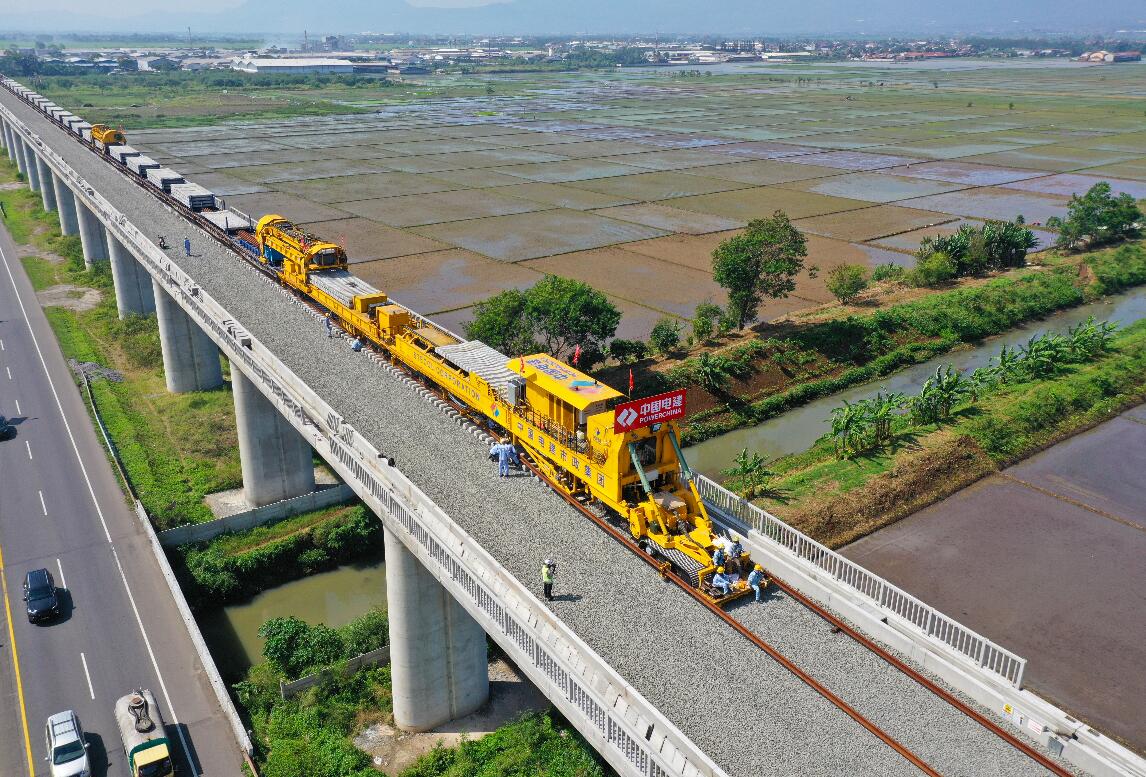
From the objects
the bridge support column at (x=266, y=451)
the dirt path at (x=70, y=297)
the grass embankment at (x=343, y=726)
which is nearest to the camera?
the grass embankment at (x=343, y=726)

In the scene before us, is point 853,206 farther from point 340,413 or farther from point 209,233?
point 340,413

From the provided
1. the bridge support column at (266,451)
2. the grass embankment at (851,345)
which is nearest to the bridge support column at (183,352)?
the bridge support column at (266,451)

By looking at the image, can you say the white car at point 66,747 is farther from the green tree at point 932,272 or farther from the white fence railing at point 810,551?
the green tree at point 932,272

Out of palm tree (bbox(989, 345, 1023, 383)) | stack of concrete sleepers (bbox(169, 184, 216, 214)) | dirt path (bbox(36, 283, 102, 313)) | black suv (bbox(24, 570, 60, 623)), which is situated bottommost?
black suv (bbox(24, 570, 60, 623))

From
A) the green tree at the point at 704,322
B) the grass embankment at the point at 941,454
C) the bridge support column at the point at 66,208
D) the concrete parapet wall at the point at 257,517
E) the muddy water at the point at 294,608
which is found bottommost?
the muddy water at the point at 294,608

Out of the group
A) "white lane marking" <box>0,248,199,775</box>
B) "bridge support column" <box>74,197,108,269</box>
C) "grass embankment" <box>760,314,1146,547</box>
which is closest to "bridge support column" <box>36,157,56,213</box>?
"bridge support column" <box>74,197,108,269</box>

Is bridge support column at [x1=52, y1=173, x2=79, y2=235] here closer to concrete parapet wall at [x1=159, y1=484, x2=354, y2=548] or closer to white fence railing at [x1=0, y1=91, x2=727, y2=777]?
concrete parapet wall at [x1=159, y1=484, x2=354, y2=548]

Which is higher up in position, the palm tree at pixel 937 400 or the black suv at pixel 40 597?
the palm tree at pixel 937 400
